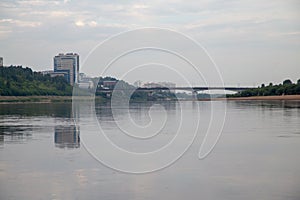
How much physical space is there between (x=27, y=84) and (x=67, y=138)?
110314mm

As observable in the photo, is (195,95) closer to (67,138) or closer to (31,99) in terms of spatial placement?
(31,99)

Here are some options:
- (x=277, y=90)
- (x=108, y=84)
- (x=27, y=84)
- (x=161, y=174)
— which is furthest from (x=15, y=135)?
(x=27, y=84)

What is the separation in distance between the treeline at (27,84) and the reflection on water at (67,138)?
3640 inches

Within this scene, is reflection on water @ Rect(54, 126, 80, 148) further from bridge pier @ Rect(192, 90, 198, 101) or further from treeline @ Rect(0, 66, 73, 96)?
bridge pier @ Rect(192, 90, 198, 101)

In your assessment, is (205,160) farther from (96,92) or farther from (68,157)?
(96,92)

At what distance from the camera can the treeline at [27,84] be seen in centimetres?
11681

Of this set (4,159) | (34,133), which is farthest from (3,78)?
(4,159)

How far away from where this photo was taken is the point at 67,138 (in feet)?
67.1

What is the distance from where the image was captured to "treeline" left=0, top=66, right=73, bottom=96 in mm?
116812

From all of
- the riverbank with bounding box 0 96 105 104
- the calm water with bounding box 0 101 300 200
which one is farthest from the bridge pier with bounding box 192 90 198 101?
the calm water with bounding box 0 101 300 200

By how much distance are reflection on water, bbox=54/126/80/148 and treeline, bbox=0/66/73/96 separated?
303 feet

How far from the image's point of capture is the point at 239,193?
31.9 feet

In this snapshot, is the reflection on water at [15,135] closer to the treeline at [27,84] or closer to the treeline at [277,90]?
the treeline at [277,90]

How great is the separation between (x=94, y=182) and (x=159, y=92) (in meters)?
111
